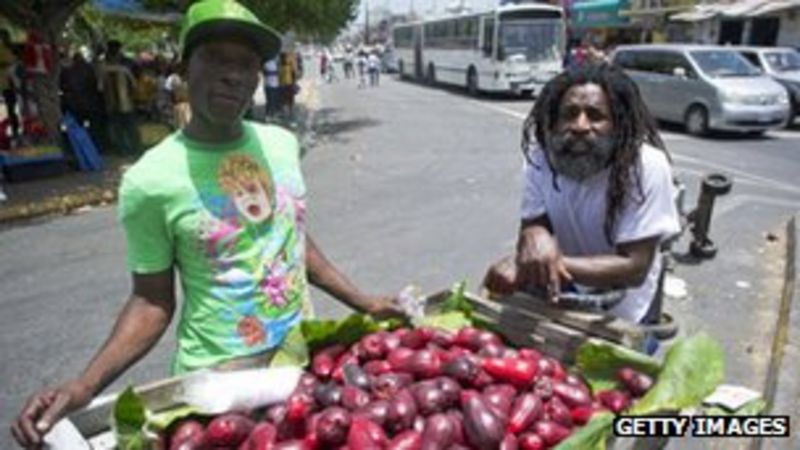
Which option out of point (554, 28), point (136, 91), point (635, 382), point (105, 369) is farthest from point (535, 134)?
point (554, 28)

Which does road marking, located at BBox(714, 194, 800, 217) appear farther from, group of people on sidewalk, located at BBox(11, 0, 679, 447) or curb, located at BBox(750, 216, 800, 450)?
group of people on sidewalk, located at BBox(11, 0, 679, 447)

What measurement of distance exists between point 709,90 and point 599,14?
2722cm

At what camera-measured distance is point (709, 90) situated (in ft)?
48.6

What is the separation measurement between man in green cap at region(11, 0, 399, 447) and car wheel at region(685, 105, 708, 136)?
48.5 feet

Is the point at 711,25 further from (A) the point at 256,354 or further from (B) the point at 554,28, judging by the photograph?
(A) the point at 256,354

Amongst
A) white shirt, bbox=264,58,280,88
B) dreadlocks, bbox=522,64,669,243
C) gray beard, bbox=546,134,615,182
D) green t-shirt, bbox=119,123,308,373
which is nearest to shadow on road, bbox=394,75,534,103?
white shirt, bbox=264,58,280,88

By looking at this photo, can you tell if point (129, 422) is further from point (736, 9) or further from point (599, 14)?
point (599, 14)

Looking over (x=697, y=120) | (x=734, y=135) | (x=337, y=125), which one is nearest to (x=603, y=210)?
(x=697, y=120)

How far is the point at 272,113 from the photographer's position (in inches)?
711

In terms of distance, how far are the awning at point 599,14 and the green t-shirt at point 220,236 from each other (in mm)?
39331

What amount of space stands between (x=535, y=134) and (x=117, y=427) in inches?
68.8

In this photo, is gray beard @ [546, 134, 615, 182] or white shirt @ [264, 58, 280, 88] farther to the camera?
white shirt @ [264, 58, 280, 88]

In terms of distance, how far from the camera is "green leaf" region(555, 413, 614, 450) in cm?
152

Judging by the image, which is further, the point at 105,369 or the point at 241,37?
the point at 241,37
